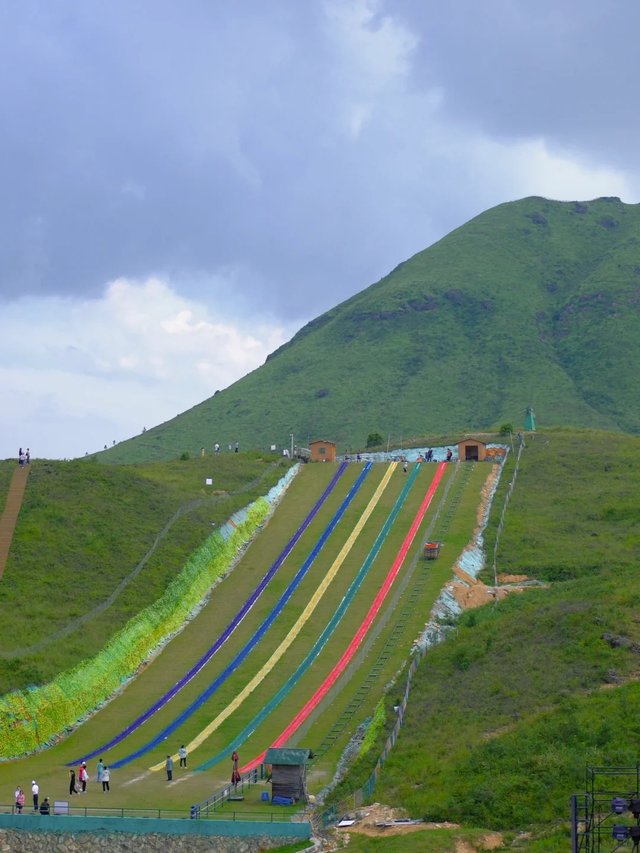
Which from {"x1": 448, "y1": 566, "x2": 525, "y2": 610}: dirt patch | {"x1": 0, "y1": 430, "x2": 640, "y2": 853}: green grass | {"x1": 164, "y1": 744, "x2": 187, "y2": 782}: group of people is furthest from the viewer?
{"x1": 448, "y1": 566, "x2": 525, "y2": 610}: dirt patch

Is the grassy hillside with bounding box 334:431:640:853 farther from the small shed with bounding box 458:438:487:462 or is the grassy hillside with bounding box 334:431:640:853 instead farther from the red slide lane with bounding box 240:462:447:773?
the small shed with bounding box 458:438:487:462

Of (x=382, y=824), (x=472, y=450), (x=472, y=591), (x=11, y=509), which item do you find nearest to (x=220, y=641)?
(x=472, y=591)

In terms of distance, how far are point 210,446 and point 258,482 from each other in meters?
62.8

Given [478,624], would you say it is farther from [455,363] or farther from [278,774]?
[455,363]

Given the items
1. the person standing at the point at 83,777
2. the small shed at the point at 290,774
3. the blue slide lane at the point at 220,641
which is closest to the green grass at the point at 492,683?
the blue slide lane at the point at 220,641

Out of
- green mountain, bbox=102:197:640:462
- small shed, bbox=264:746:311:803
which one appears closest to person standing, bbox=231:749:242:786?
small shed, bbox=264:746:311:803

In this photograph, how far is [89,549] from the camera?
6919 cm

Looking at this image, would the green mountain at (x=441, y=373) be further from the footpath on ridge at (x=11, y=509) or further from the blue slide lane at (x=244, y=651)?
the footpath on ridge at (x=11, y=509)

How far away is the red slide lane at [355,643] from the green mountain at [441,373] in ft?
210

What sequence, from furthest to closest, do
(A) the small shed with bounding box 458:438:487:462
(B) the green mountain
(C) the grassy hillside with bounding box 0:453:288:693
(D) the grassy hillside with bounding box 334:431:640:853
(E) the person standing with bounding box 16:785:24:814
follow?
(B) the green mountain
(A) the small shed with bounding box 458:438:487:462
(C) the grassy hillside with bounding box 0:453:288:693
(E) the person standing with bounding box 16:785:24:814
(D) the grassy hillside with bounding box 334:431:640:853

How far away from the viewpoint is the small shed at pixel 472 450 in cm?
9250

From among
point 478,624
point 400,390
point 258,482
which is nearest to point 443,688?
point 478,624

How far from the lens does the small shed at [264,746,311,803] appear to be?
4444 cm

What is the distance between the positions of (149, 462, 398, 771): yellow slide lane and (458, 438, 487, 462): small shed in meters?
9.07
